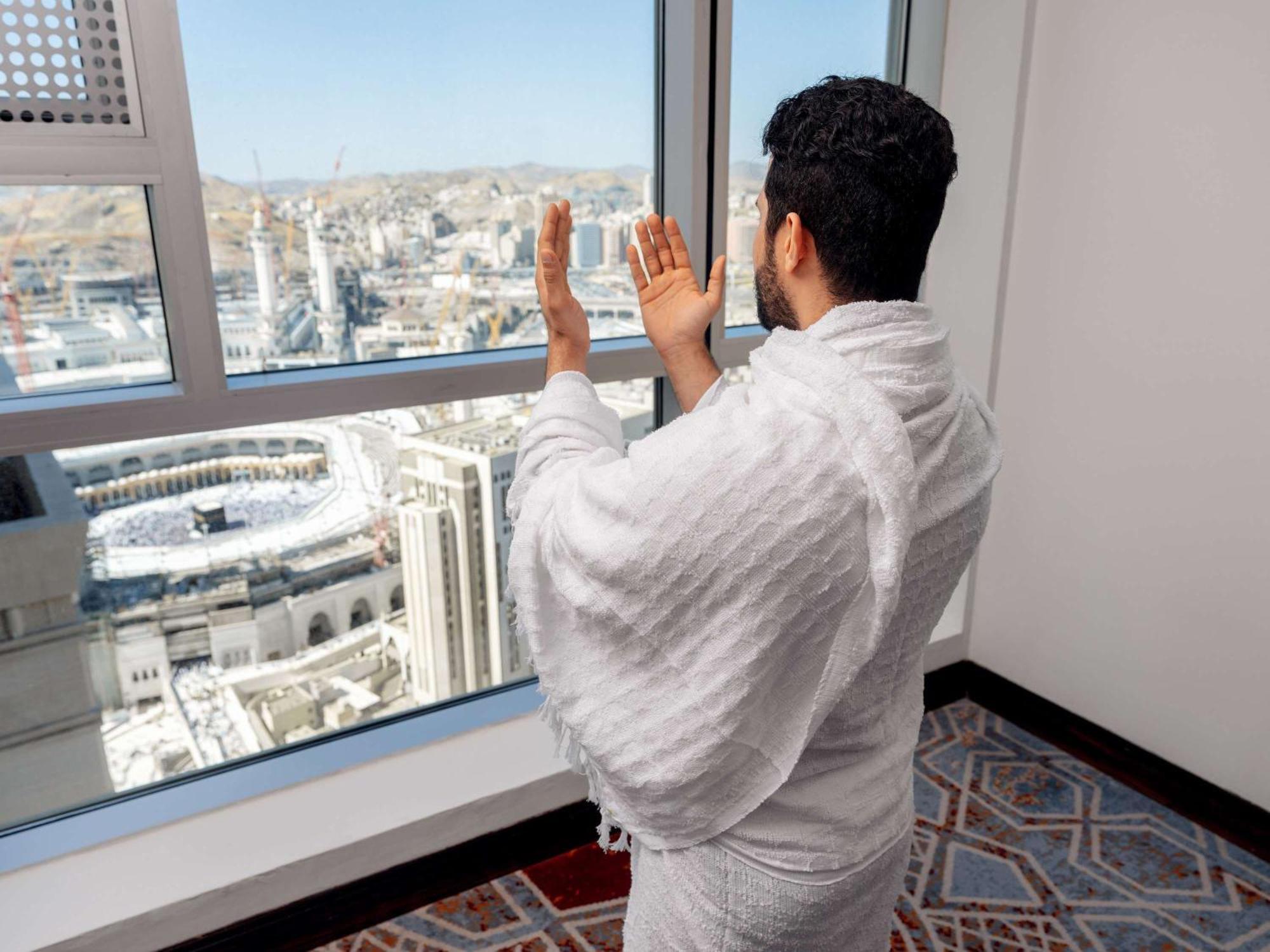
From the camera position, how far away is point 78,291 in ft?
4.58

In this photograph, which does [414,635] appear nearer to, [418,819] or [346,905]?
[418,819]

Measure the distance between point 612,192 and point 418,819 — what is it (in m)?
1.28

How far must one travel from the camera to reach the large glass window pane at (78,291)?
134 cm

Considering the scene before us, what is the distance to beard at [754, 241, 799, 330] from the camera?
90 cm

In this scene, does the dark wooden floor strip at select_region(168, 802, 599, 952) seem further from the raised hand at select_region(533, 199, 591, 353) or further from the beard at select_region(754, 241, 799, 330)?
the beard at select_region(754, 241, 799, 330)

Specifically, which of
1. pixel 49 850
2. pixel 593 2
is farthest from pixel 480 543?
pixel 593 2

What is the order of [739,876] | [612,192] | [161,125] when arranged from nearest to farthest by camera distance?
[739,876] < [161,125] < [612,192]

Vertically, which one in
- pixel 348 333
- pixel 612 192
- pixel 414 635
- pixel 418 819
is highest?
pixel 612 192

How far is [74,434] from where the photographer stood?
1.37 metres

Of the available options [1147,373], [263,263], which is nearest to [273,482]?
[263,263]

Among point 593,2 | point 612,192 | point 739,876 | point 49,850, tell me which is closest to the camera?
point 739,876

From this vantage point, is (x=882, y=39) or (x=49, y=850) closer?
(x=49, y=850)

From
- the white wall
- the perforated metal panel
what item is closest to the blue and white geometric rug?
the white wall

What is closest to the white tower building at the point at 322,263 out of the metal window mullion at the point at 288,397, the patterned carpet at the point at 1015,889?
the metal window mullion at the point at 288,397
